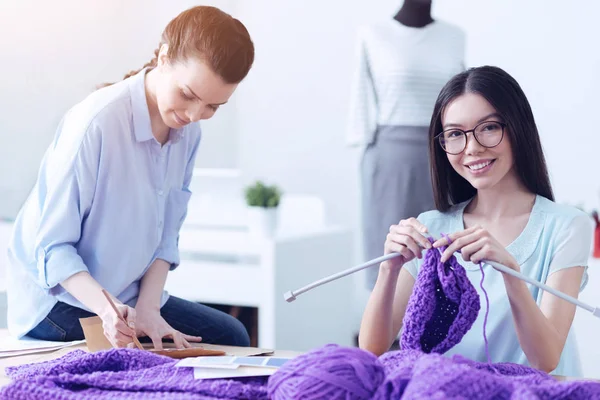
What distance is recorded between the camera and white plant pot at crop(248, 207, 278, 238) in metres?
3.15

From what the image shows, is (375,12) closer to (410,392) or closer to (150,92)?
(150,92)

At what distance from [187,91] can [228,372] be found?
0.62 m

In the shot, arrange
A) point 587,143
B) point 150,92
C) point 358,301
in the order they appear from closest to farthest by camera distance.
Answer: point 150,92 < point 587,143 < point 358,301

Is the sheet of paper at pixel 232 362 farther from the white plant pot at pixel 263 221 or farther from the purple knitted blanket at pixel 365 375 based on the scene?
the white plant pot at pixel 263 221

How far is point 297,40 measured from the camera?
11.4 feet

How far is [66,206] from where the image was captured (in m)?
1.54

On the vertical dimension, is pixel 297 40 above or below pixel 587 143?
above

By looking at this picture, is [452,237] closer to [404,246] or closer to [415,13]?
[404,246]

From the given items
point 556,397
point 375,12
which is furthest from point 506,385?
point 375,12

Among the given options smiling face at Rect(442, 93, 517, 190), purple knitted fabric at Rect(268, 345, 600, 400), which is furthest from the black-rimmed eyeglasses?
purple knitted fabric at Rect(268, 345, 600, 400)

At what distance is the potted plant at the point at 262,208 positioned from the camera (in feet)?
10.4

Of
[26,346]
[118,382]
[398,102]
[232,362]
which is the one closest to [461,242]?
[232,362]

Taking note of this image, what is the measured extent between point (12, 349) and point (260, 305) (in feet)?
5.27

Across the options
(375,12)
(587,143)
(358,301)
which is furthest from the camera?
(358,301)
